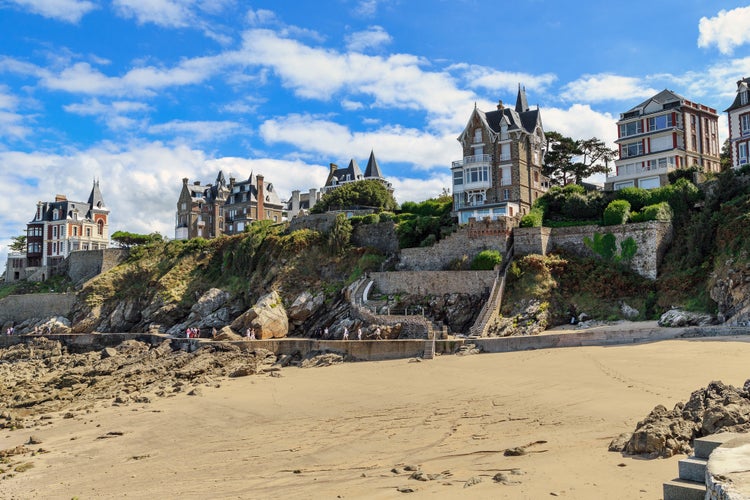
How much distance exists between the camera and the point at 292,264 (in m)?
35.2

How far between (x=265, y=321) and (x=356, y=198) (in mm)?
20750

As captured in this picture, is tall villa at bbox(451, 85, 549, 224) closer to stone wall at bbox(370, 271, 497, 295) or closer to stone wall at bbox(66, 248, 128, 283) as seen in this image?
stone wall at bbox(370, 271, 497, 295)

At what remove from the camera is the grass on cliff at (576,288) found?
24.6 m

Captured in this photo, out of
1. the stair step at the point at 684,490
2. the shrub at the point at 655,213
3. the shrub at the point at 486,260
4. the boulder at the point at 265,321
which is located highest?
the shrub at the point at 655,213

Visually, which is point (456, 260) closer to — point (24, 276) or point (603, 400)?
point (603, 400)

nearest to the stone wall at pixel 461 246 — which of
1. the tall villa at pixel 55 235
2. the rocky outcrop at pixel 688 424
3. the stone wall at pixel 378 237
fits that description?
the stone wall at pixel 378 237

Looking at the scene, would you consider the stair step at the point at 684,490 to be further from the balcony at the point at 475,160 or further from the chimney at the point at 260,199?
the chimney at the point at 260,199

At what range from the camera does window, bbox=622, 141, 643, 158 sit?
1529 inches

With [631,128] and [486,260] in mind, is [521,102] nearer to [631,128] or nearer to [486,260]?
[631,128]

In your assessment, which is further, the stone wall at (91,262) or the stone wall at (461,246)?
the stone wall at (91,262)

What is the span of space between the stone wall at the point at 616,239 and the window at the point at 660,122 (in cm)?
1345

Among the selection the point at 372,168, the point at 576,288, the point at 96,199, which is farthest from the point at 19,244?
the point at 576,288

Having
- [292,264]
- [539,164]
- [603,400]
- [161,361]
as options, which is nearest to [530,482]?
[603,400]

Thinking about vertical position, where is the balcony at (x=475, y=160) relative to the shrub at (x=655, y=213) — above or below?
above
